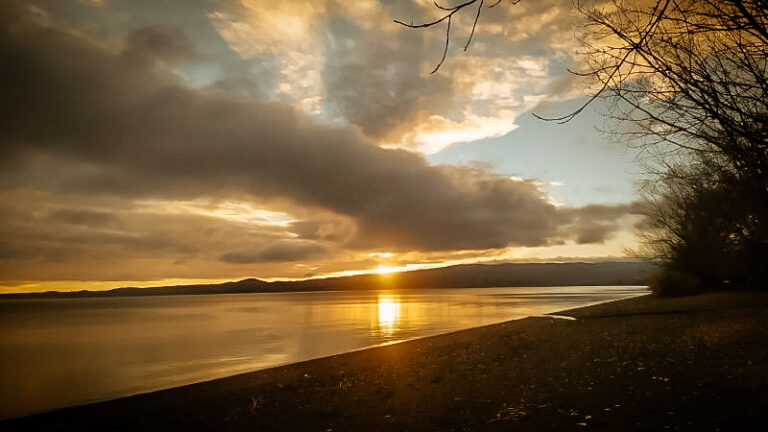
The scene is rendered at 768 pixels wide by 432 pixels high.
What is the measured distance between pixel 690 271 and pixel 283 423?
4773cm

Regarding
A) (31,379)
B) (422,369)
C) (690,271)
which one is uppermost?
(690,271)

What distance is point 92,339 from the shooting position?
177ft

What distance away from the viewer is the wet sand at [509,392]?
8016 millimetres

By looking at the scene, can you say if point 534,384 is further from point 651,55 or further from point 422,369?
point 651,55

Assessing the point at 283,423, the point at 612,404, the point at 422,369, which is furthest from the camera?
the point at 422,369

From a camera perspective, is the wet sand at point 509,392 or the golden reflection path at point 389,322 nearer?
the wet sand at point 509,392

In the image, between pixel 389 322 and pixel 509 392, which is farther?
pixel 389 322

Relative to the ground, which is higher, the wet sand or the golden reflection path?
the wet sand

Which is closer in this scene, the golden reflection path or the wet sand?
the wet sand

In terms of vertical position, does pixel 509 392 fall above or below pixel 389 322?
above

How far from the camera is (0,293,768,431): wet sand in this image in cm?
802

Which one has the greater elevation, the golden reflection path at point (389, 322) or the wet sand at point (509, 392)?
the wet sand at point (509, 392)

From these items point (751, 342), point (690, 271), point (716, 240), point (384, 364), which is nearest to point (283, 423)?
point (384, 364)

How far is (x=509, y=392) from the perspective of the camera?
10.7 metres
